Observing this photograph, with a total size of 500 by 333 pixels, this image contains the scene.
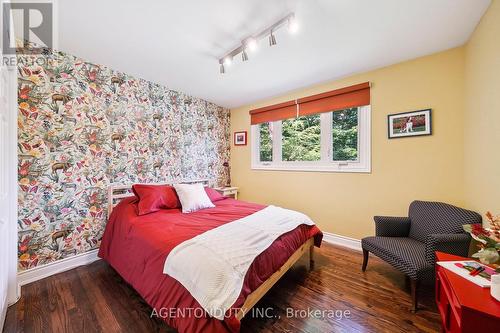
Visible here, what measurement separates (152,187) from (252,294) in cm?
179

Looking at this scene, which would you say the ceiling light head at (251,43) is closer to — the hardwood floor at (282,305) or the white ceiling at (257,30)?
the white ceiling at (257,30)

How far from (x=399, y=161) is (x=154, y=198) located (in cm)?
301

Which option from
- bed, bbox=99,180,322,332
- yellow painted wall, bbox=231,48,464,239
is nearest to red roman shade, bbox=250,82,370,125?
yellow painted wall, bbox=231,48,464,239

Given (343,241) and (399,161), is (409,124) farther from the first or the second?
(343,241)

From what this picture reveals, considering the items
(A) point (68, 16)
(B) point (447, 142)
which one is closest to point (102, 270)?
(A) point (68, 16)

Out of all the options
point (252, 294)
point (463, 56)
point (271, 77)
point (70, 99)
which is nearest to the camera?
point (252, 294)

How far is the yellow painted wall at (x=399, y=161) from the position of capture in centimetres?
214

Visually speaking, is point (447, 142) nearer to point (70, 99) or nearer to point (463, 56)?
point (463, 56)

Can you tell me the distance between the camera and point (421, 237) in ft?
6.69

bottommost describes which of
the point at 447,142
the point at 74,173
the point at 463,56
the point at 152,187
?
the point at 152,187

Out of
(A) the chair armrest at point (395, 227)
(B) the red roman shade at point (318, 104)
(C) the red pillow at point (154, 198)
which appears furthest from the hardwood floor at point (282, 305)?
(B) the red roman shade at point (318, 104)

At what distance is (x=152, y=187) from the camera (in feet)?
8.25

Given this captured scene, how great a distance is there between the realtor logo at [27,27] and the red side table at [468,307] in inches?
130

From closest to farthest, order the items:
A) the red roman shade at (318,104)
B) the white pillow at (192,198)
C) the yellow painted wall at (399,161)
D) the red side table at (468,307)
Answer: the red side table at (468,307) → the yellow painted wall at (399,161) → the white pillow at (192,198) → the red roman shade at (318,104)
